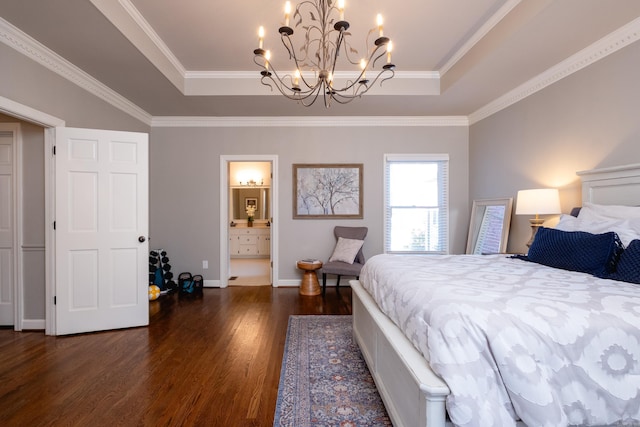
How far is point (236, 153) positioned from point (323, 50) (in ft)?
9.14

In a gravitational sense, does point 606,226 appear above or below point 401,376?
above

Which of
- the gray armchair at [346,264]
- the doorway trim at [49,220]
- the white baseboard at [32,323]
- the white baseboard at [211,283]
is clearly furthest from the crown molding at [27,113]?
the gray armchair at [346,264]

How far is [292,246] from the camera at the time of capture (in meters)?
4.49

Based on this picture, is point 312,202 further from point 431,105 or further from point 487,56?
point 487,56

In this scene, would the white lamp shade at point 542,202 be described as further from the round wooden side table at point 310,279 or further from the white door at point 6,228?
the white door at point 6,228

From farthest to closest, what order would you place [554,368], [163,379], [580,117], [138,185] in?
1. [138,185]
2. [580,117]
3. [163,379]
4. [554,368]

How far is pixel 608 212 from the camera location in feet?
6.96

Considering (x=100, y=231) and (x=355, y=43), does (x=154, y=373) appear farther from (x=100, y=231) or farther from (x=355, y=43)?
(x=355, y=43)

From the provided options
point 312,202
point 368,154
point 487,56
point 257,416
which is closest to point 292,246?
point 312,202

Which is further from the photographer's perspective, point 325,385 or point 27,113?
point 27,113

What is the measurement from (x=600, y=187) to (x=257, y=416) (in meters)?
3.19

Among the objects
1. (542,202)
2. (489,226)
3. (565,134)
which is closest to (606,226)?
(542,202)

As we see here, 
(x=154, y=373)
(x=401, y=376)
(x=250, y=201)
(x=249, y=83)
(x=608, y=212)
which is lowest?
(x=154, y=373)

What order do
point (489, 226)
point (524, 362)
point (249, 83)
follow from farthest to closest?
point (489, 226) → point (249, 83) → point (524, 362)
